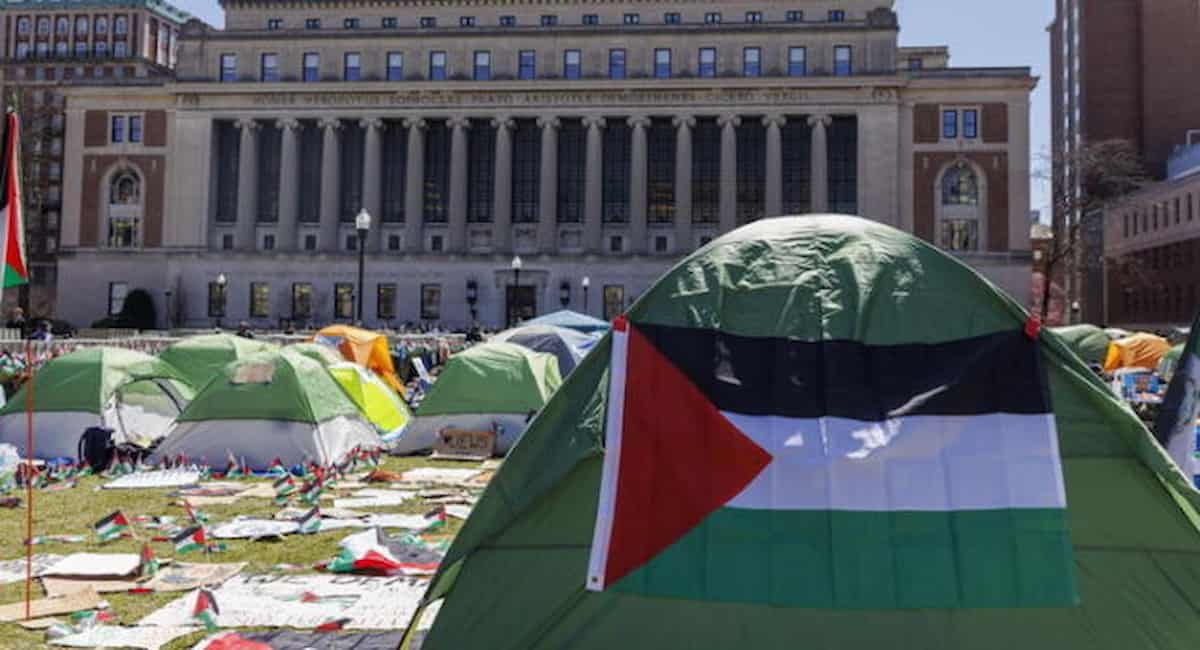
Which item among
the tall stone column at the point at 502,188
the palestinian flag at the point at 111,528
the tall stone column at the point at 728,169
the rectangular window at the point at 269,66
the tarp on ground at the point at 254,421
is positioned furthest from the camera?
the rectangular window at the point at 269,66

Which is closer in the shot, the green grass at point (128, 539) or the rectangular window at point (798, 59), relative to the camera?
the green grass at point (128, 539)

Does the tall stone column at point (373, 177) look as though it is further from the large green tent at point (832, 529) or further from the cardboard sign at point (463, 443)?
the large green tent at point (832, 529)

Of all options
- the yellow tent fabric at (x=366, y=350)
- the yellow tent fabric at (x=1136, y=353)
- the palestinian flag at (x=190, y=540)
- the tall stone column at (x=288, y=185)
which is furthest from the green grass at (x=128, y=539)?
the tall stone column at (x=288, y=185)

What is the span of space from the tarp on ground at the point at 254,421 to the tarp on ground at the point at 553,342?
26.6ft

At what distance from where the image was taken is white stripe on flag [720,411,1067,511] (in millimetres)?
5129

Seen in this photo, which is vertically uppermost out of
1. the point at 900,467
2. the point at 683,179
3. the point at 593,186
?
the point at 683,179

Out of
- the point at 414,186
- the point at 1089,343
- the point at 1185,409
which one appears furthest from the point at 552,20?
the point at 1185,409

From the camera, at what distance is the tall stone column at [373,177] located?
64375 mm

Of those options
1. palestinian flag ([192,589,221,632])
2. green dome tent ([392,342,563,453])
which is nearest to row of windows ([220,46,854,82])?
green dome tent ([392,342,563,453])

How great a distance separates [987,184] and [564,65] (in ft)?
93.8

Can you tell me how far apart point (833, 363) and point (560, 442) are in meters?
1.62

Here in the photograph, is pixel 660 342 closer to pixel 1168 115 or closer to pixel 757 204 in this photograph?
pixel 757 204

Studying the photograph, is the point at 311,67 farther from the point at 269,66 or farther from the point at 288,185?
the point at 288,185

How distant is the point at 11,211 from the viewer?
770 centimetres
